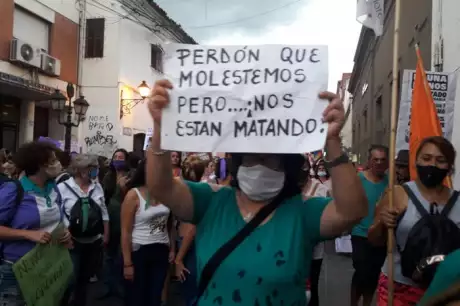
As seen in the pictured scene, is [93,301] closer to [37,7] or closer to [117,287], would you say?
[117,287]

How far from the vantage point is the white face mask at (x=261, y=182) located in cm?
252

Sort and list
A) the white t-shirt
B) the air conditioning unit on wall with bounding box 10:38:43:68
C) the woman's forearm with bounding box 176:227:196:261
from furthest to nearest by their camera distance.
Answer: the air conditioning unit on wall with bounding box 10:38:43:68 → the white t-shirt → the woman's forearm with bounding box 176:227:196:261

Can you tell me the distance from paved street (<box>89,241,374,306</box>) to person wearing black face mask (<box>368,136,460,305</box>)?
3.55m

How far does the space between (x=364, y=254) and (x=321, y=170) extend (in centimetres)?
526

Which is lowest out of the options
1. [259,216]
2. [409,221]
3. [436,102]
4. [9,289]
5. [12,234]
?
[9,289]

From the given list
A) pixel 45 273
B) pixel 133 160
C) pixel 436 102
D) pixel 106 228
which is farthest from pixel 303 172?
pixel 133 160

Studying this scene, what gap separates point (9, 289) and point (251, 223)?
2408mm

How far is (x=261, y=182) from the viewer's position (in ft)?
8.26

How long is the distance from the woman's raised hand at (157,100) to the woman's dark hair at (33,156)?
2288mm

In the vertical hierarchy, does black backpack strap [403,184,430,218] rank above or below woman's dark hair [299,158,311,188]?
below

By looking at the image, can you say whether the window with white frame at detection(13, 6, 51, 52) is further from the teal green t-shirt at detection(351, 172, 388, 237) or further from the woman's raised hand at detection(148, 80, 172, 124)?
the woman's raised hand at detection(148, 80, 172, 124)

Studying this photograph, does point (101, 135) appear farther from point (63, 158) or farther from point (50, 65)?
point (63, 158)

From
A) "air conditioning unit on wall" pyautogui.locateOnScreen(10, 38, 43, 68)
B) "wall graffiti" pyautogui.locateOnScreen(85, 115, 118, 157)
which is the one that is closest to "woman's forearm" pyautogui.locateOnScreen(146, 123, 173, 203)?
"air conditioning unit on wall" pyautogui.locateOnScreen(10, 38, 43, 68)

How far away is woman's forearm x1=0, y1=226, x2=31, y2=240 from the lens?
12.9 ft
